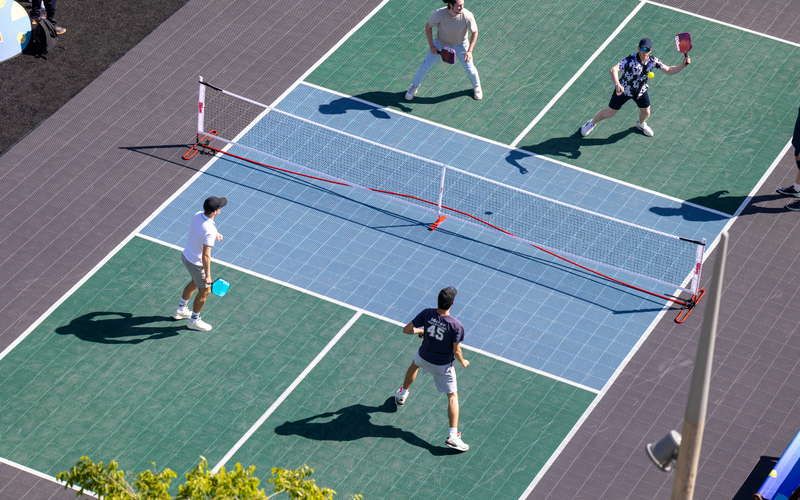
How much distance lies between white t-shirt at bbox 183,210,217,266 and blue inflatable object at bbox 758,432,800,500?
776cm

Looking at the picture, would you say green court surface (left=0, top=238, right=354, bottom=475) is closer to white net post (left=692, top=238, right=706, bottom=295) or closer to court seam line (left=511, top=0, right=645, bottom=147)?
white net post (left=692, top=238, right=706, bottom=295)

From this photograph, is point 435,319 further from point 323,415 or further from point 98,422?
point 98,422

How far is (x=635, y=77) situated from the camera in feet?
66.6

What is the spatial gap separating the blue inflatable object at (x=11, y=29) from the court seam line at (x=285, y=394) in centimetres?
700

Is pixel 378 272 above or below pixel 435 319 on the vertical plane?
below

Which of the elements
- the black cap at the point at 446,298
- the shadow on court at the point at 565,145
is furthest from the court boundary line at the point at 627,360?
the black cap at the point at 446,298

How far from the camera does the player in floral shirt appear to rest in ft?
66.3

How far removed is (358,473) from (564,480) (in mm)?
2670

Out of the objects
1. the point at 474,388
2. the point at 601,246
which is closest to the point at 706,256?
the point at 601,246

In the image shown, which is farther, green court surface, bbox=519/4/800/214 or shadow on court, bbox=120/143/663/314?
green court surface, bbox=519/4/800/214

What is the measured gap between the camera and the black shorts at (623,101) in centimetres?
2042

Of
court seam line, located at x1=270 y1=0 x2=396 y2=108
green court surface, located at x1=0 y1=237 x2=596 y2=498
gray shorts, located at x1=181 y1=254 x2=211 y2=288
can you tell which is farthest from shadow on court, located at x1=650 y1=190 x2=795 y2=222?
gray shorts, located at x1=181 y1=254 x2=211 y2=288

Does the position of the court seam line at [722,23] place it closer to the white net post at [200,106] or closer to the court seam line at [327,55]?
the court seam line at [327,55]

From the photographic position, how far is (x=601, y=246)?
19.0 m
